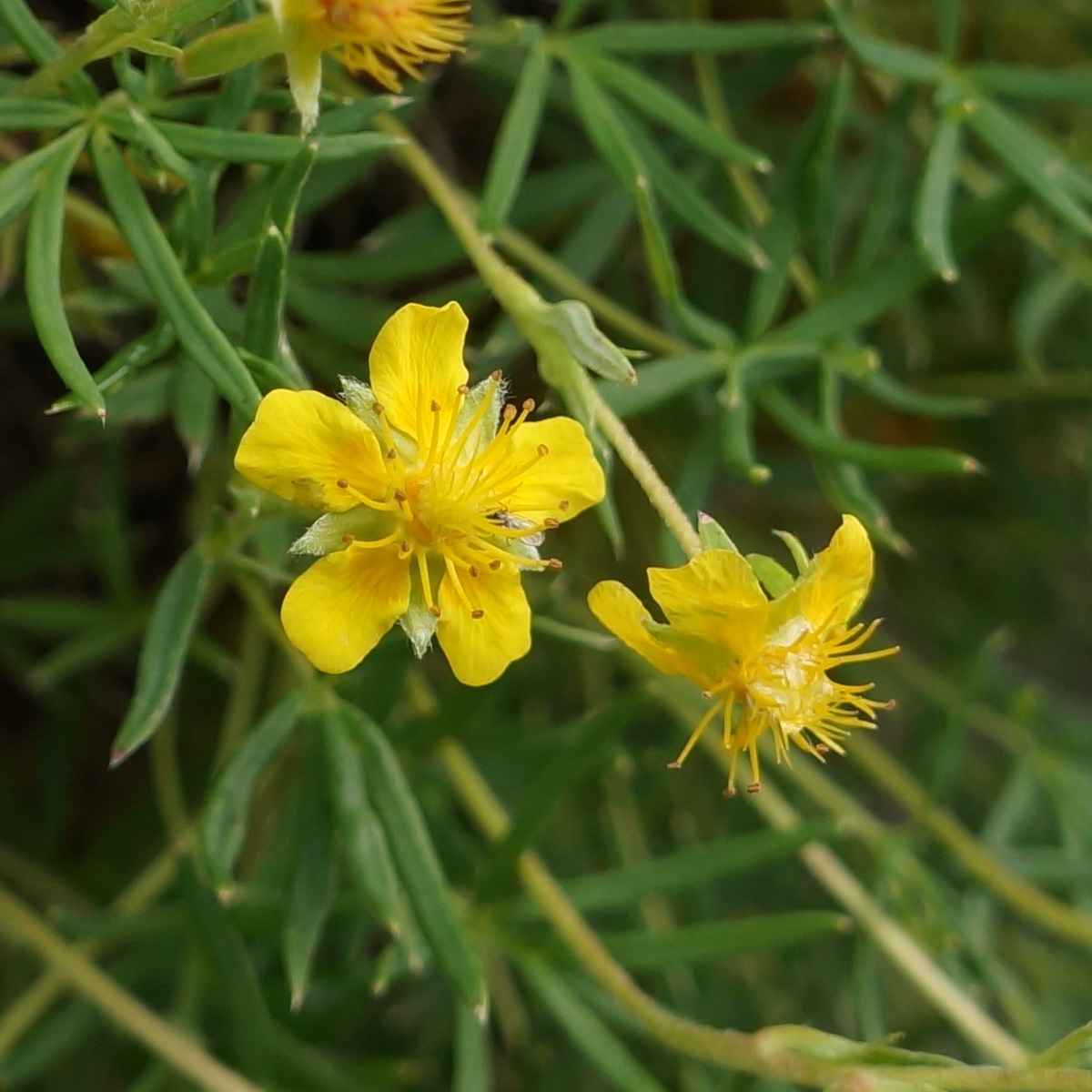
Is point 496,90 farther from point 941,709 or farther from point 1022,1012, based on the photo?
point 1022,1012

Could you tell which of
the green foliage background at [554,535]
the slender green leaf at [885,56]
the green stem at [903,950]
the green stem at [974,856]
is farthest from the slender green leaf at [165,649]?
the green stem at [974,856]

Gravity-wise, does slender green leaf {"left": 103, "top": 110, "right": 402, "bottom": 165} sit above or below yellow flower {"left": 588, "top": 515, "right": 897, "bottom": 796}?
above

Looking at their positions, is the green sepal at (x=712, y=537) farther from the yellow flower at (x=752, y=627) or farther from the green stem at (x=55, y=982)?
the green stem at (x=55, y=982)

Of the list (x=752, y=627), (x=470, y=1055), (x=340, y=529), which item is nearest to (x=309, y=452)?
(x=340, y=529)

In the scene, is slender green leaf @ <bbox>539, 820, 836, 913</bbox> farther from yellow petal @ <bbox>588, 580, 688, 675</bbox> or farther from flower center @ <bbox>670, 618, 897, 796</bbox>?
yellow petal @ <bbox>588, 580, 688, 675</bbox>

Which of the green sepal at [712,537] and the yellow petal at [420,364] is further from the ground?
the yellow petal at [420,364]

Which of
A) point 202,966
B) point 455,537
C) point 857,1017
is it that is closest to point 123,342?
point 202,966

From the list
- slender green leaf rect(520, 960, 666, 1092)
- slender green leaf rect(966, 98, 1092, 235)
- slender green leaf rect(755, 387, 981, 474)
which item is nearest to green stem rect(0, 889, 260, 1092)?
Answer: slender green leaf rect(520, 960, 666, 1092)
